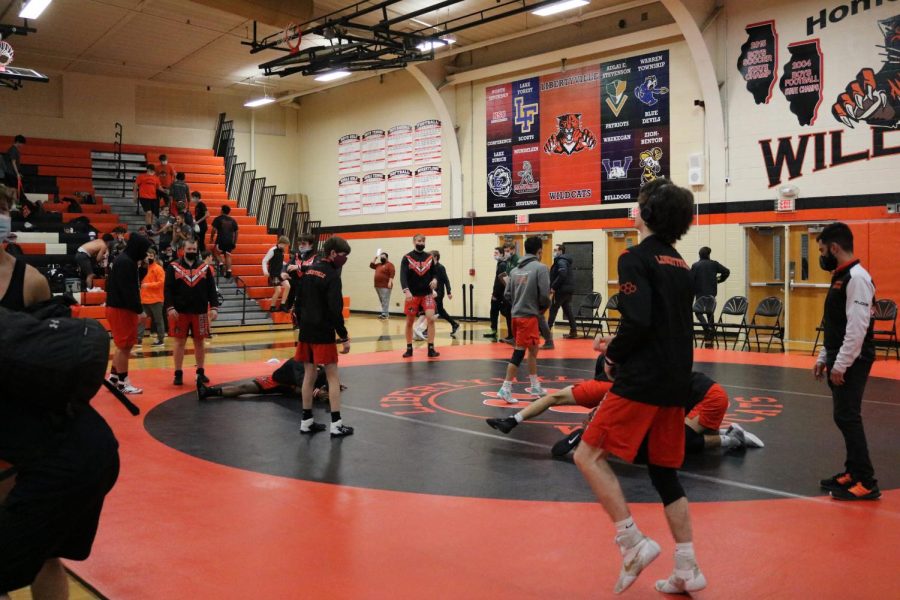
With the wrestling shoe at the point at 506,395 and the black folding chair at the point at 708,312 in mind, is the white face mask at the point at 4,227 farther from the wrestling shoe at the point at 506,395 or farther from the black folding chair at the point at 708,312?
the black folding chair at the point at 708,312

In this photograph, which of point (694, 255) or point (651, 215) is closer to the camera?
point (651, 215)

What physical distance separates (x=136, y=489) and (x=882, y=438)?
586 cm

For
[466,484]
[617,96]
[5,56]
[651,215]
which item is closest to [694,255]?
[617,96]

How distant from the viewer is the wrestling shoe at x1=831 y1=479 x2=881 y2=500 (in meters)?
4.77

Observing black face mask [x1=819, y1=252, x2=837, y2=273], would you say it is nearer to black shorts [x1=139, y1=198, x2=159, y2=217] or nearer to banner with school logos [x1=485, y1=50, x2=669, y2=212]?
banner with school logos [x1=485, y1=50, x2=669, y2=212]

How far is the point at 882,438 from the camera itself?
21.3 ft

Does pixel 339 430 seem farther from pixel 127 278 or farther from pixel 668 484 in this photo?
pixel 668 484

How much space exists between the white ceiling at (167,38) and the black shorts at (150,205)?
4.06m

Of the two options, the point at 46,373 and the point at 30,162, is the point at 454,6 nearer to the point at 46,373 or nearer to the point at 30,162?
the point at 30,162

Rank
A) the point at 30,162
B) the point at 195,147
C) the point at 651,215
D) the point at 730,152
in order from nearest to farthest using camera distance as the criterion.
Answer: the point at 651,215 → the point at 730,152 → the point at 30,162 → the point at 195,147

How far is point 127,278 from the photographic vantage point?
8.51 m

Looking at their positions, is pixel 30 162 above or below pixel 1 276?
above

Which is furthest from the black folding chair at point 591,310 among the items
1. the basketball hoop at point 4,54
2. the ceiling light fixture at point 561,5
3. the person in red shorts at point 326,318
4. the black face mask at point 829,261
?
the basketball hoop at point 4,54

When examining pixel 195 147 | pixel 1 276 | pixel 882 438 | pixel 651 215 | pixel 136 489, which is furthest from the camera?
pixel 195 147
